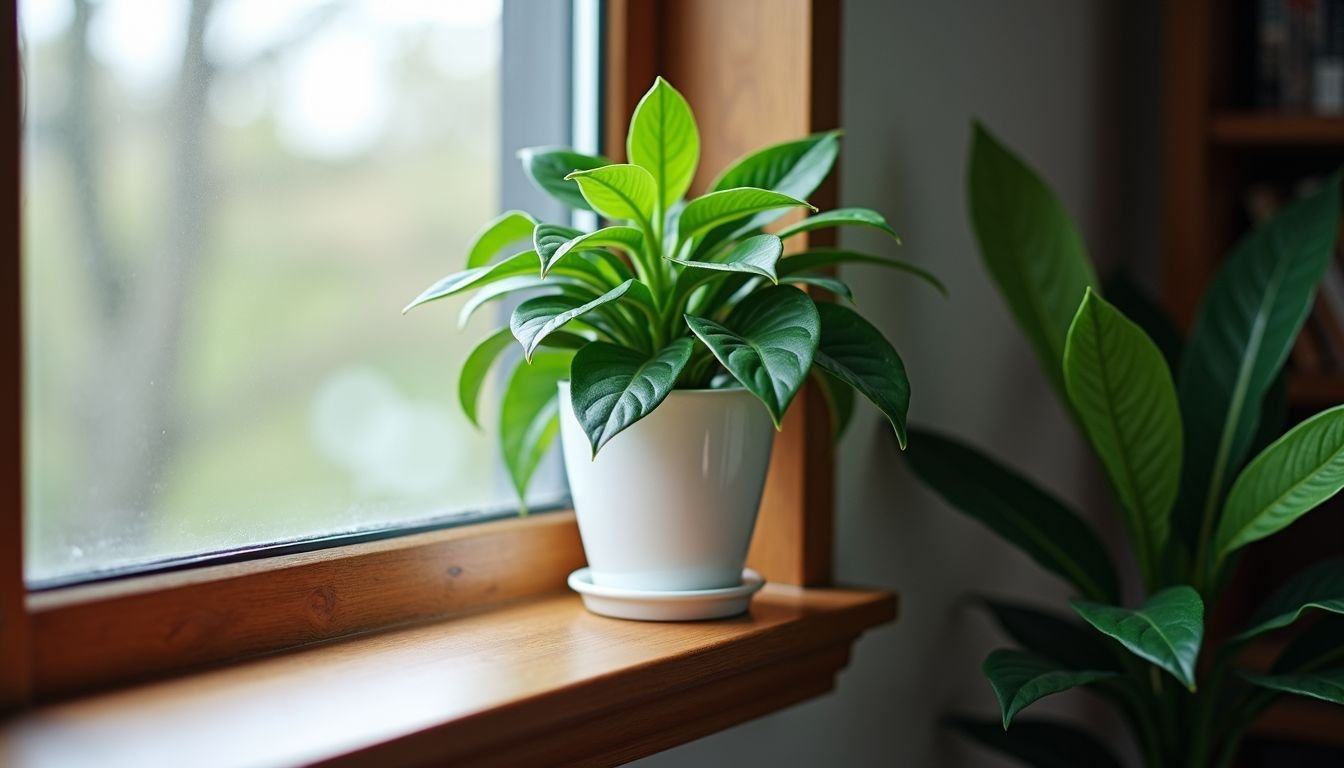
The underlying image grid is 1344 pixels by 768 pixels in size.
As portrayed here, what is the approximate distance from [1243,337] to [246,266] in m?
1.06

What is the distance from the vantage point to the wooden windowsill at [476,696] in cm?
71

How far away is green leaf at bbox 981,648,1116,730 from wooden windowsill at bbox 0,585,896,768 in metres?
0.15

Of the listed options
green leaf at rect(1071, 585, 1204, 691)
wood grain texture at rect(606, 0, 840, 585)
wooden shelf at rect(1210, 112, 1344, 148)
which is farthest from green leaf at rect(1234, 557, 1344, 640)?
wooden shelf at rect(1210, 112, 1344, 148)

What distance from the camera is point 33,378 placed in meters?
0.81

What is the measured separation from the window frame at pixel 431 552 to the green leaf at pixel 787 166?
114 millimetres

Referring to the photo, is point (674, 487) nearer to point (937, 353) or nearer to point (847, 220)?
point (847, 220)

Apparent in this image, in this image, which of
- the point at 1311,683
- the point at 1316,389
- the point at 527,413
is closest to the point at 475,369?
the point at 527,413

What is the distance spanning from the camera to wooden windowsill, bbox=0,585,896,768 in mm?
707

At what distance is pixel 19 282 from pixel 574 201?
44cm

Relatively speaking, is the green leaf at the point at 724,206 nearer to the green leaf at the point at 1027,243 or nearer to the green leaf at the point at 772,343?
the green leaf at the point at 772,343

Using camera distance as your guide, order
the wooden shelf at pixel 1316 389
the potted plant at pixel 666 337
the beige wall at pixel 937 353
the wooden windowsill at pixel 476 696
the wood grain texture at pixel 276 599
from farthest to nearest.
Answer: the wooden shelf at pixel 1316 389 < the beige wall at pixel 937 353 < the potted plant at pixel 666 337 < the wood grain texture at pixel 276 599 < the wooden windowsill at pixel 476 696

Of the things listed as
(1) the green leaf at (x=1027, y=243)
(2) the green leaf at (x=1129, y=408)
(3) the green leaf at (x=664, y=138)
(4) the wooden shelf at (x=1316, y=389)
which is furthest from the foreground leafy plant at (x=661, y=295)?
(4) the wooden shelf at (x=1316, y=389)

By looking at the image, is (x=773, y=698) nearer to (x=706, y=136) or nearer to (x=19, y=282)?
(x=706, y=136)

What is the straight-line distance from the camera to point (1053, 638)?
136 centimetres
